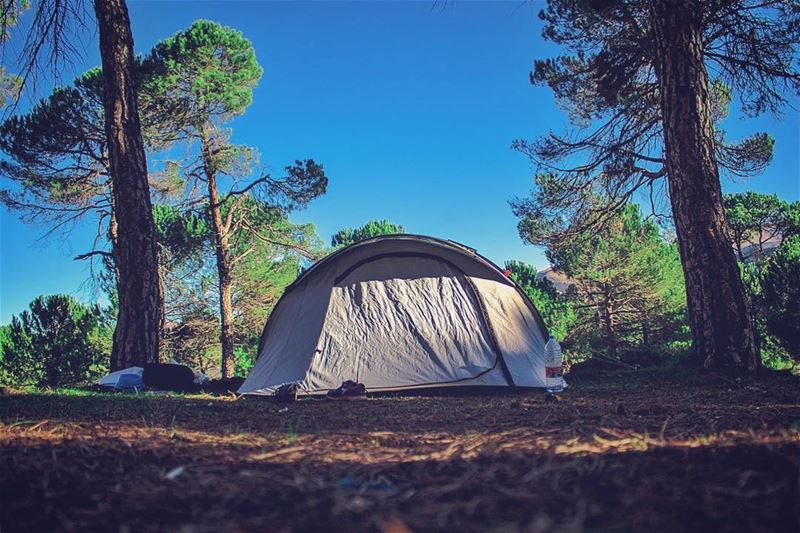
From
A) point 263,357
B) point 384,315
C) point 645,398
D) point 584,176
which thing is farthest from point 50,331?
point 645,398

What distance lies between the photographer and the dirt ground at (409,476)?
1150 mm

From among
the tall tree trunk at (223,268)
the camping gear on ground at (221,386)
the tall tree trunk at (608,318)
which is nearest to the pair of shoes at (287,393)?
the camping gear on ground at (221,386)

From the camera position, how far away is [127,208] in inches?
269

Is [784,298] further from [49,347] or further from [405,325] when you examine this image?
[49,347]

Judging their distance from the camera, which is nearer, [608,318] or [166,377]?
[166,377]

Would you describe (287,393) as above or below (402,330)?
below

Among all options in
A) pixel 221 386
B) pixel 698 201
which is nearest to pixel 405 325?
pixel 221 386

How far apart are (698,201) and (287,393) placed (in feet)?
17.8

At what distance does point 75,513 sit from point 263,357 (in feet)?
20.0

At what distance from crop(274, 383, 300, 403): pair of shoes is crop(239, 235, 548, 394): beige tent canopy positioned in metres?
0.24

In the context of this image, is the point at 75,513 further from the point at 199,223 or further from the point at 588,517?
the point at 199,223

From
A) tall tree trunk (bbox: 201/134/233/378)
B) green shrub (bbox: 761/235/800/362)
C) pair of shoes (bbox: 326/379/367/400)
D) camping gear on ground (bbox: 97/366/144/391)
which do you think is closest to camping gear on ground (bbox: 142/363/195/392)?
camping gear on ground (bbox: 97/366/144/391)

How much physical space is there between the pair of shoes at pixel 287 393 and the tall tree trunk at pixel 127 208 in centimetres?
229

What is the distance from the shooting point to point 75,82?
44.5ft
